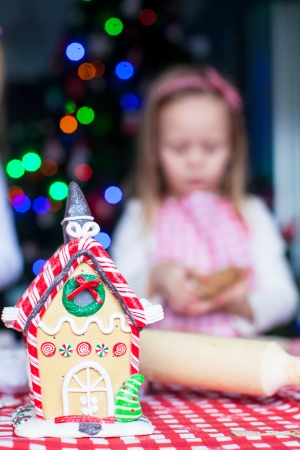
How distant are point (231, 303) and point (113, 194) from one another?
1.44 metres

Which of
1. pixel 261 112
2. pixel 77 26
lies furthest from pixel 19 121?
pixel 261 112

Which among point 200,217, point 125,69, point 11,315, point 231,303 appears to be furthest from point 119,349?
point 125,69

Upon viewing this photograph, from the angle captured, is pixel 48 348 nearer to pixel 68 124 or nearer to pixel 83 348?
pixel 83 348

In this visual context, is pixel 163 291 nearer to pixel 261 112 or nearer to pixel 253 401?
pixel 253 401

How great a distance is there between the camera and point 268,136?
118 inches

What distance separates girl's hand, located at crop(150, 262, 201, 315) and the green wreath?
2.14ft

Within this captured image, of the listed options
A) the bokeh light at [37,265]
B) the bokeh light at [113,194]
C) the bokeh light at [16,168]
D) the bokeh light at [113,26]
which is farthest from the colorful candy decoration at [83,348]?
the bokeh light at [113,26]

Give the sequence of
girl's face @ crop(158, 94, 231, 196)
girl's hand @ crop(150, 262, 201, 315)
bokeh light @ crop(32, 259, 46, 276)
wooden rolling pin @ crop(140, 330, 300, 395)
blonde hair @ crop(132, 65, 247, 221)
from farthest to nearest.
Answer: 1. bokeh light @ crop(32, 259, 46, 276)
2. blonde hair @ crop(132, 65, 247, 221)
3. girl's face @ crop(158, 94, 231, 196)
4. girl's hand @ crop(150, 262, 201, 315)
5. wooden rolling pin @ crop(140, 330, 300, 395)

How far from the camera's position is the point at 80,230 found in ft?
2.07

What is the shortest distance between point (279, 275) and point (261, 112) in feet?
5.45

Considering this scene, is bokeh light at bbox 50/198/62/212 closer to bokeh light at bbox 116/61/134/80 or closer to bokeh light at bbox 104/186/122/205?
bokeh light at bbox 104/186/122/205

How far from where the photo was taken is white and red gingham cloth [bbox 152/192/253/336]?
59.9 inches

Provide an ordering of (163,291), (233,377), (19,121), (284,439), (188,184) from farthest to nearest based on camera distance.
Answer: (19,121) < (188,184) < (163,291) < (233,377) < (284,439)

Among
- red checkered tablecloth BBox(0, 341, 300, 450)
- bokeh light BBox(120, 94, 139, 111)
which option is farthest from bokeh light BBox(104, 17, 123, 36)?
red checkered tablecloth BBox(0, 341, 300, 450)
